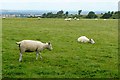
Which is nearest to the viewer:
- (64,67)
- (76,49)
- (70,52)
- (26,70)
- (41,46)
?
(26,70)

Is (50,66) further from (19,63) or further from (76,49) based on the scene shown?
(76,49)

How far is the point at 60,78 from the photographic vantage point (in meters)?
12.9

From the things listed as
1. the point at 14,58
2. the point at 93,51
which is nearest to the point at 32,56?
the point at 14,58

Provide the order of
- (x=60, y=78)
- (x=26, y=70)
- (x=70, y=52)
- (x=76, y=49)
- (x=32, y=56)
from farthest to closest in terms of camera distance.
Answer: (x=76, y=49) < (x=70, y=52) < (x=32, y=56) < (x=26, y=70) < (x=60, y=78)

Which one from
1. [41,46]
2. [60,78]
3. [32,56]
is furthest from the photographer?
[32,56]

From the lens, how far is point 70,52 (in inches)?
795

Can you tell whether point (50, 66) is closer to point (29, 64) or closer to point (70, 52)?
point (29, 64)

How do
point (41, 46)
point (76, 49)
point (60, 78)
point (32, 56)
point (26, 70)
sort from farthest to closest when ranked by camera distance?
point (76, 49), point (32, 56), point (41, 46), point (26, 70), point (60, 78)

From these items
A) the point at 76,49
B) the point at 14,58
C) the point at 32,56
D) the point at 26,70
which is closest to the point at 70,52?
the point at 76,49

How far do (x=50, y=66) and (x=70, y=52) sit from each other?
5.21 meters

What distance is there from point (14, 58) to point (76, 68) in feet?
13.1

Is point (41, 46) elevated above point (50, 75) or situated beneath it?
elevated above

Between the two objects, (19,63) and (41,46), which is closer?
(19,63)

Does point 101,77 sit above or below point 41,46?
below
